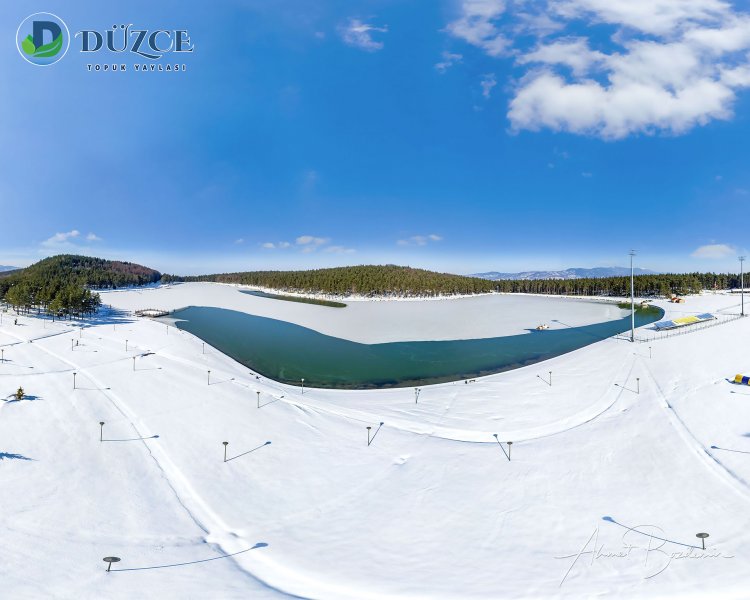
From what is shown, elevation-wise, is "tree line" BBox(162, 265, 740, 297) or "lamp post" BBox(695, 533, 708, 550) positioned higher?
"tree line" BBox(162, 265, 740, 297)

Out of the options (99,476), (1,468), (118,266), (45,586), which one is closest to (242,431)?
(99,476)

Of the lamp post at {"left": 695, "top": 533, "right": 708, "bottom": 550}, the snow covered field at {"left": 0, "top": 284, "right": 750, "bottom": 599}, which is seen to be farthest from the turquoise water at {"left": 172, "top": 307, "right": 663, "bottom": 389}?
the lamp post at {"left": 695, "top": 533, "right": 708, "bottom": 550}

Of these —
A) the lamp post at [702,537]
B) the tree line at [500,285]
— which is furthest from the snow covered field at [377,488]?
the tree line at [500,285]

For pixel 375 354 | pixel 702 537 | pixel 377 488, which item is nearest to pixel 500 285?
pixel 375 354

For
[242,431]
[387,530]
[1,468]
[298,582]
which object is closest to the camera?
[298,582]

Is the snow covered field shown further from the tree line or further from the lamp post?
the tree line

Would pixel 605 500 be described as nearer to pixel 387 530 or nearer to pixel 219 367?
pixel 387 530
